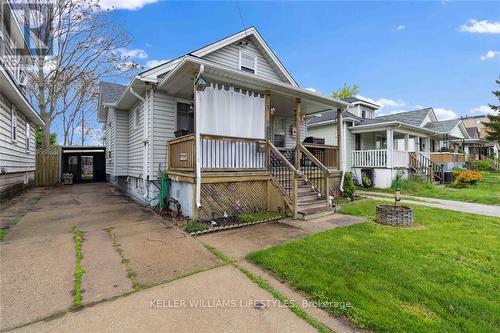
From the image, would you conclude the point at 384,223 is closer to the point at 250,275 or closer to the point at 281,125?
the point at 250,275

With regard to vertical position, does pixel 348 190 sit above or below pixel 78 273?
above

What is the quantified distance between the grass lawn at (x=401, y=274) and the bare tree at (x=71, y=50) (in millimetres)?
20329

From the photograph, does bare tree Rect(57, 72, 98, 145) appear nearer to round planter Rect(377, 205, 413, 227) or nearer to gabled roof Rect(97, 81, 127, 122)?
gabled roof Rect(97, 81, 127, 122)

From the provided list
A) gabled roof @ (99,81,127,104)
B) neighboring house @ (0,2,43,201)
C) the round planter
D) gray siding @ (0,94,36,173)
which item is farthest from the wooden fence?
the round planter

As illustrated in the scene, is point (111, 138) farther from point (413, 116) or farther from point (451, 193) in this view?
point (413, 116)

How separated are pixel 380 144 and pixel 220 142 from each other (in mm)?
15475

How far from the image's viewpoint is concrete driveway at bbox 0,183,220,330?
288cm

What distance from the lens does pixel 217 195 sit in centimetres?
676

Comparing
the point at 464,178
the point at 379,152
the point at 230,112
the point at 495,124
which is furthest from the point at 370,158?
the point at 495,124

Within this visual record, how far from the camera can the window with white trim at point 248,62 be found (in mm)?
10711

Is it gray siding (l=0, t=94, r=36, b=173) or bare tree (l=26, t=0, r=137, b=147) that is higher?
bare tree (l=26, t=0, r=137, b=147)

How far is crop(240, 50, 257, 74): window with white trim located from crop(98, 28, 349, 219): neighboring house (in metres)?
0.28

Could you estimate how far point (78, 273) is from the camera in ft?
11.6

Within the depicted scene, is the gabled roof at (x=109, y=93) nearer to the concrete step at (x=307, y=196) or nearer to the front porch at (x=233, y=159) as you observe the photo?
the front porch at (x=233, y=159)
